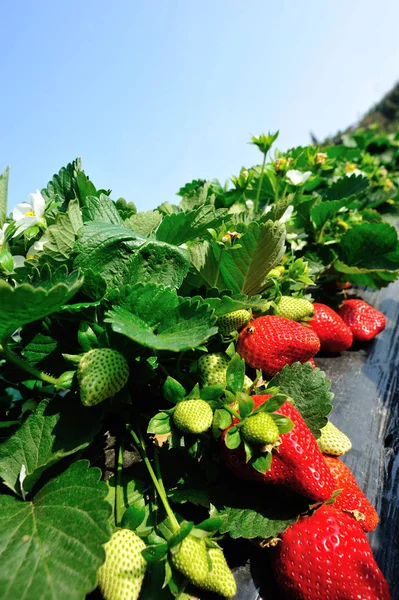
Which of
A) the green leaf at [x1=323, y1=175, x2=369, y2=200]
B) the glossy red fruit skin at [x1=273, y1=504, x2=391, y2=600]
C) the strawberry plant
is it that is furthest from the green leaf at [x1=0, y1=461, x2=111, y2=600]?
the green leaf at [x1=323, y1=175, x2=369, y2=200]

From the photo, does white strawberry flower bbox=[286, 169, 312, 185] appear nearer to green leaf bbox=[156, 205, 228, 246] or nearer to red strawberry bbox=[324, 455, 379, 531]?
green leaf bbox=[156, 205, 228, 246]

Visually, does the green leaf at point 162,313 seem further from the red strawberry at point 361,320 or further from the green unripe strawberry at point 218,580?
the red strawberry at point 361,320

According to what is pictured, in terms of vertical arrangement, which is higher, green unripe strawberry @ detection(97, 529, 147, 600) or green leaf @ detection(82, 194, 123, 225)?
green leaf @ detection(82, 194, 123, 225)

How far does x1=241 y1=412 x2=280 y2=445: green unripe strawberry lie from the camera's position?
608mm

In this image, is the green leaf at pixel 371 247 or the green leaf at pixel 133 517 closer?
the green leaf at pixel 133 517

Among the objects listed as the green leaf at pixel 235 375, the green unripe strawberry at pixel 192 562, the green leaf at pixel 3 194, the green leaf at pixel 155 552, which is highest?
the green leaf at pixel 3 194

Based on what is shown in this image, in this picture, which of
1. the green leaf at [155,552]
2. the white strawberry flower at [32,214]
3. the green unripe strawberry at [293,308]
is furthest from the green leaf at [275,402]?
the white strawberry flower at [32,214]

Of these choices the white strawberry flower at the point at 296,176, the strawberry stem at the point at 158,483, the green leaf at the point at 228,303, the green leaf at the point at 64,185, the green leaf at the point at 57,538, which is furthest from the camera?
the white strawberry flower at the point at 296,176

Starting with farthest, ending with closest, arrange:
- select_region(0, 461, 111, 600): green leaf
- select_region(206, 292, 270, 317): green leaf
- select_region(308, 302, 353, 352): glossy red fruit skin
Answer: select_region(308, 302, 353, 352): glossy red fruit skin → select_region(206, 292, 270, 317): green leaf → select_region(0, 461, 111, 600): green leaf

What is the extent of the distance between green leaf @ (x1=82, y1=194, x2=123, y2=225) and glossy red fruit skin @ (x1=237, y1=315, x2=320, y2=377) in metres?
0.34

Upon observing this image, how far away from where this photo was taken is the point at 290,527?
26.9 inches

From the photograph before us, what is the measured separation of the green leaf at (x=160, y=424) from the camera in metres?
0.65

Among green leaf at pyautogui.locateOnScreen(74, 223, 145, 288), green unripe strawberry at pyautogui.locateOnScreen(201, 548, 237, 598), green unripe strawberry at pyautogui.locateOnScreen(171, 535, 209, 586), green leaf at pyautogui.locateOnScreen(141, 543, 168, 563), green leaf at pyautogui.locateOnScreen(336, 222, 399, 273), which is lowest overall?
green unripe strawberry at pyautogui.locateOnScreen(201, 548, 237, 598)

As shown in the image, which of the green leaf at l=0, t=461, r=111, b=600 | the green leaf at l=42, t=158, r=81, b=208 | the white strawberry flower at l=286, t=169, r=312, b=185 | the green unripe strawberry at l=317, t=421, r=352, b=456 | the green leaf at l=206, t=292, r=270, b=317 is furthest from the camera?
the white strawberry flower at l=286, t=169, r=312, b=185
